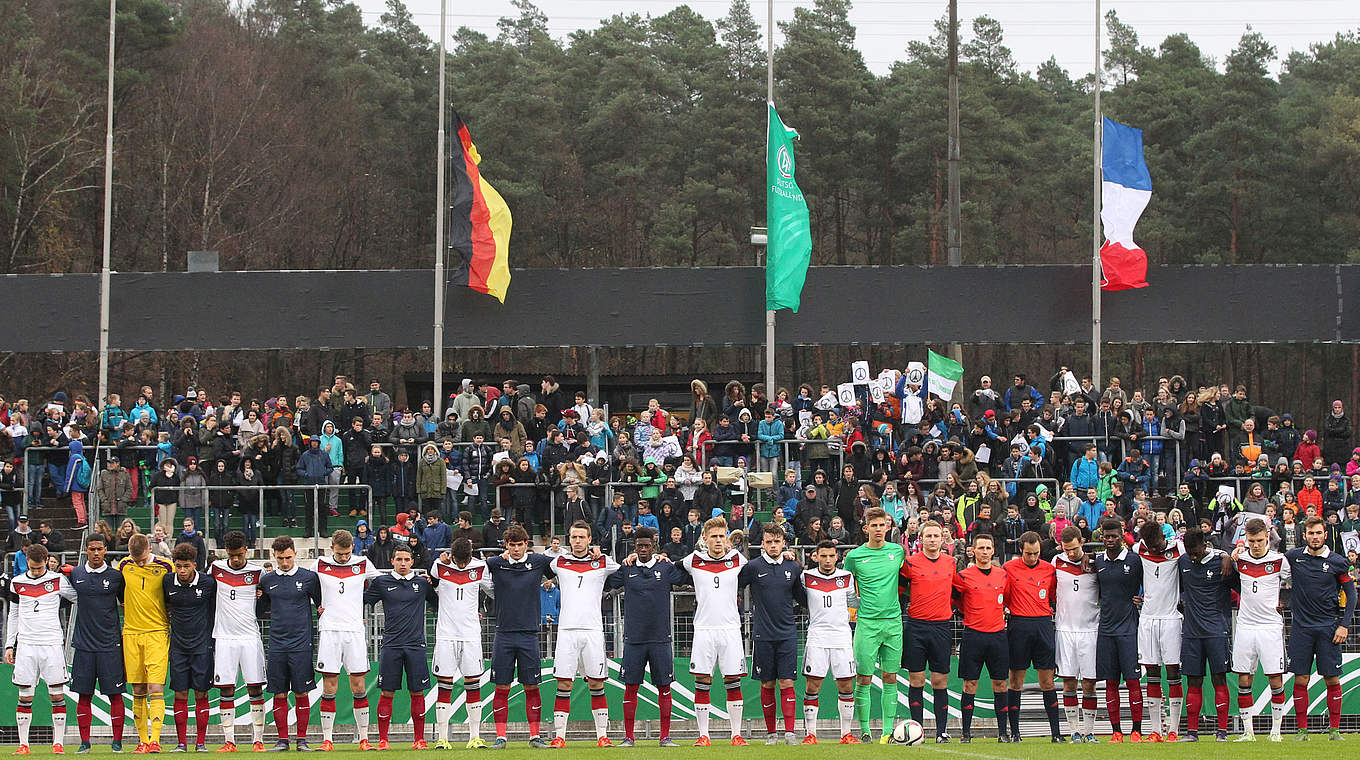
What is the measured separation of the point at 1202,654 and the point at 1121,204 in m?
16.5

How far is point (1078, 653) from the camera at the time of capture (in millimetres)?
16031

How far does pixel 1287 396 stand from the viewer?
6512 cm

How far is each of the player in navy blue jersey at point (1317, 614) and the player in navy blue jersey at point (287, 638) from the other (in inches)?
387

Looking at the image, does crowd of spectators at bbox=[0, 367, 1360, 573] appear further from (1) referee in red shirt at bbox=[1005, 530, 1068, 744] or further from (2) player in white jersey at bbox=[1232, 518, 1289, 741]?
(1) referee in red shirt at bbox=[1005, 530, 1068, 744]

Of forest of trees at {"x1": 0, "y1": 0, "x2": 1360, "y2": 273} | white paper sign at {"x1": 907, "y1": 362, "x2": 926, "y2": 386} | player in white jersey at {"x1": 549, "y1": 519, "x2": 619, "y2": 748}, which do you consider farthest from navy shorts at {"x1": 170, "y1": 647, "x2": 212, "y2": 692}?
forest of trees at {"x1": 0, "y1": 0, "x2": 1360, "y2": 273}

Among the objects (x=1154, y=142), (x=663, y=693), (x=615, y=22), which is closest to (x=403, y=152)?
(x=615, y=22)

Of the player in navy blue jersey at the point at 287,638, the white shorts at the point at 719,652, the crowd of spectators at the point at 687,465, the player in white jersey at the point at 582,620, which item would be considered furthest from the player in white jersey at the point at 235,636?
the crowd of spectators at the point at 687,465

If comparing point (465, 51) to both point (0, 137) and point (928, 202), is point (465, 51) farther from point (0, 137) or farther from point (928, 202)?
point (0, 137)

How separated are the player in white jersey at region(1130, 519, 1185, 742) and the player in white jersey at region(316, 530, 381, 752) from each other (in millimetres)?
7778

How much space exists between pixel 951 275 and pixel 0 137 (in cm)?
2922

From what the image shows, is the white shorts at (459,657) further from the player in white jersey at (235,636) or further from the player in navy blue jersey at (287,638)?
the player in white jersey at (235,636)

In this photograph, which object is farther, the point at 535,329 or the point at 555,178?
the point at 555,178

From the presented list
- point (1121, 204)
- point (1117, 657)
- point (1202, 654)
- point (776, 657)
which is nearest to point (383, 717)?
point (776, 657)

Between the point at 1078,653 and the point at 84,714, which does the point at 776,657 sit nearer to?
the point at 1078,653
